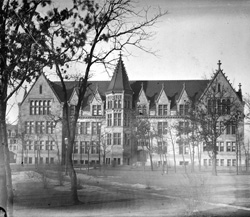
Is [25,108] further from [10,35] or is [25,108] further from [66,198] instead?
[10,35]

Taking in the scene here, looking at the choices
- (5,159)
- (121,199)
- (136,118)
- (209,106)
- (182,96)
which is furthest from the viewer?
(182,96)

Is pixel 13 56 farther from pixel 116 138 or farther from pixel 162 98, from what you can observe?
pixel 162 98

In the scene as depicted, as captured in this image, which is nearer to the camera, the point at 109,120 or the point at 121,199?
the point at 121,199

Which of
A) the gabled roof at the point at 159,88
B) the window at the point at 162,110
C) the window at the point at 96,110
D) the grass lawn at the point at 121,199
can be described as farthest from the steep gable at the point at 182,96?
the grass lawn at the point at 121,199

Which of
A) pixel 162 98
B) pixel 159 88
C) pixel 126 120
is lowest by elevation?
pixel 126 120

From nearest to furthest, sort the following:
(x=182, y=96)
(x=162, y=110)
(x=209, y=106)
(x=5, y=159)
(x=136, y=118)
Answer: (x=5, y=159)
(x=209, y=106)
(x=136, y=118)
(x=182, y=96)
(x=162, y=110)

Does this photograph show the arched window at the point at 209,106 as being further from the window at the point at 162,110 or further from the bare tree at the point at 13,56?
the bare tree at the point at 13,56

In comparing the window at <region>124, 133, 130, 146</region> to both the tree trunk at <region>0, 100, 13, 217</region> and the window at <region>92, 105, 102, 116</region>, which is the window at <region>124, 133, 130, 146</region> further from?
the tree trunk at <region>0, 100, 13, 217</region>

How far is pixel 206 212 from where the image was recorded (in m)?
13.6

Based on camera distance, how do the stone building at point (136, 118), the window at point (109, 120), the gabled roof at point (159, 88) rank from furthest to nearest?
the gabled roof at point (159, 88) → the window at point (109, 120) → the stone building at point (136, 118)

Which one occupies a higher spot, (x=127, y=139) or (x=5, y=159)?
(x=127, y=139)

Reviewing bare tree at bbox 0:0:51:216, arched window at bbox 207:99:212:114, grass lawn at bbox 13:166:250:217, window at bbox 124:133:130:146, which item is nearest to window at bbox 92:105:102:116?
window at bbox 124:133:130:146

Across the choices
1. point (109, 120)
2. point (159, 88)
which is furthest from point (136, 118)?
point (159, 88)

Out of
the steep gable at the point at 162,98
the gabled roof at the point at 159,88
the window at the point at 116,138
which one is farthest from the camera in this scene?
the steep gable at the point at 162,98
